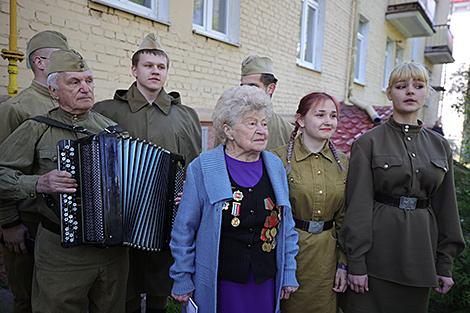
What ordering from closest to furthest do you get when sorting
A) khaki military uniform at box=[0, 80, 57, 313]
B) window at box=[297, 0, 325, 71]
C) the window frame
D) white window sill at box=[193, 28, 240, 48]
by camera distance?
1. khaki military uniform at box=[0, 80, 57, 313]
2. white window sill at box=[193, 28, 240, 48]
3. window at box=[297, 0, 325, 71]
4. the window frame

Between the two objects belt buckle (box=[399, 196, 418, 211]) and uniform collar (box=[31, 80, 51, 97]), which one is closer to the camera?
belt buckle (box=[399, 196, 418, 211])

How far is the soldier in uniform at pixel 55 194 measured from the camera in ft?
6.56

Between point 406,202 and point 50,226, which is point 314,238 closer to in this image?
point 406,202

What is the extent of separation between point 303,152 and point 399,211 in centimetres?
59

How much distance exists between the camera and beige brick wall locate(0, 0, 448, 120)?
3.21 m

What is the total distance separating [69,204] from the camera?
1901mm

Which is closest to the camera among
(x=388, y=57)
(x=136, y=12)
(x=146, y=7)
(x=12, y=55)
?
(x=12, y=55)

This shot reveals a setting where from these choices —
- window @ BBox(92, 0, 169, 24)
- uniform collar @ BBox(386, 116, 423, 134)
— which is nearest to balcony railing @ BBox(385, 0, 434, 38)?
window @ BBox(92, 0, 169, 24)

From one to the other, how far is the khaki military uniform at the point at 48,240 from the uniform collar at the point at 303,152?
3.85 feet

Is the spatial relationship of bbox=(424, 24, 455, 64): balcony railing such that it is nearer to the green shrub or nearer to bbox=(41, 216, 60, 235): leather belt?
the green shrub

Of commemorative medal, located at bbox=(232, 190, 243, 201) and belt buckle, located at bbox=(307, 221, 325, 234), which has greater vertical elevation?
commemorative medal, located at bbox=(232, 190, 243, 201)

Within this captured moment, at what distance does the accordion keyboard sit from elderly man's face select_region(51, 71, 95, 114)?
12.8 inches

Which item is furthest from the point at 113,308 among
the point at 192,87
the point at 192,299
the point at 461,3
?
the point at 461,3

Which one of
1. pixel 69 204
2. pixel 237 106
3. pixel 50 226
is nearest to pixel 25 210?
pixel 50 226
